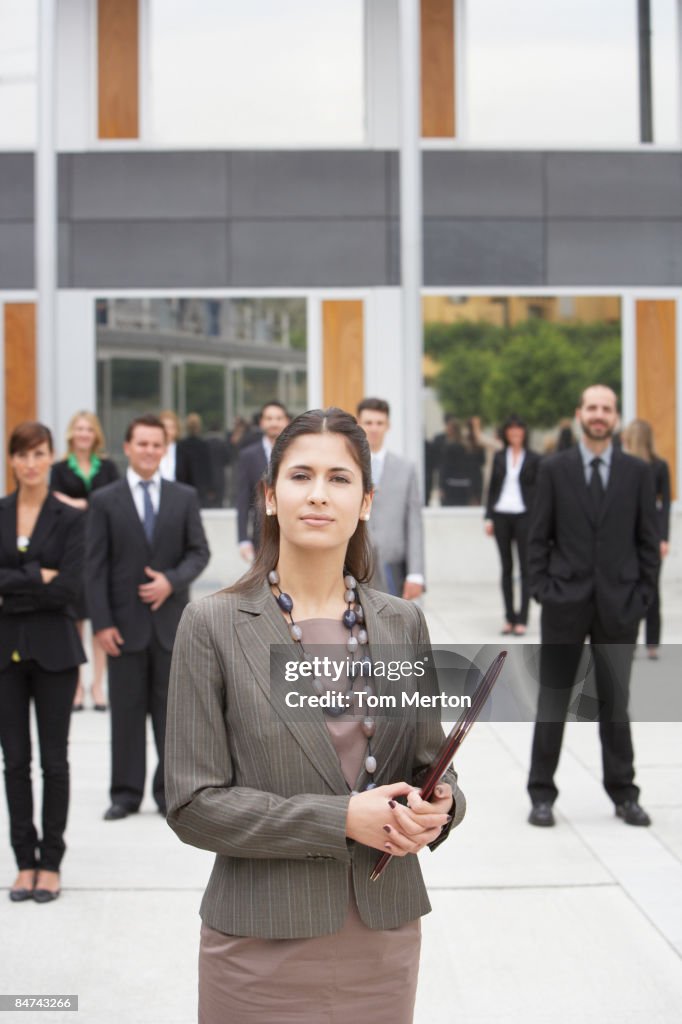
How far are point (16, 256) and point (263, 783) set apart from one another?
14.8m

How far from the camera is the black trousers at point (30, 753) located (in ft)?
18.0

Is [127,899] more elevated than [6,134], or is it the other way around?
[6,134]

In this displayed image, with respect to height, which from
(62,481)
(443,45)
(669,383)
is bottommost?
(62,481)

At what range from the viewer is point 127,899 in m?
5.47

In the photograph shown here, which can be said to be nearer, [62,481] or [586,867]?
[586,867]

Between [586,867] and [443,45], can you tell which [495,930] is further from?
[443,45]

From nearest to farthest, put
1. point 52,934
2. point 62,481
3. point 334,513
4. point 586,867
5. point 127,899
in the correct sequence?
point 334,513, point 52,934, point 127,899, point 586,867, point 62,481

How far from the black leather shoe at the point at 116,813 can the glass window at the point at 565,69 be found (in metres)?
11.8

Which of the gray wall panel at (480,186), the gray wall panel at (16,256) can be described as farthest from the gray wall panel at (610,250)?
the gray wall panel at (16,256)

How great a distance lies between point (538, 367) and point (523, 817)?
33.3 ft

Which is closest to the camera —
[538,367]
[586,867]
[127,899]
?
[127,899]

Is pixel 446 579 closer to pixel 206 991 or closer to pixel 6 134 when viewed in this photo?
pixel 6 134

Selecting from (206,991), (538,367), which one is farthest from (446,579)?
(206,991)

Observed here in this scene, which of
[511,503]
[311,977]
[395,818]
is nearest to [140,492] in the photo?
[311,977]
